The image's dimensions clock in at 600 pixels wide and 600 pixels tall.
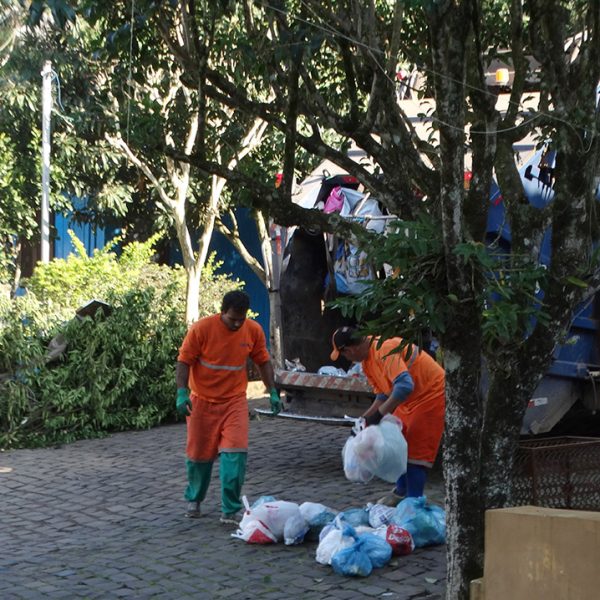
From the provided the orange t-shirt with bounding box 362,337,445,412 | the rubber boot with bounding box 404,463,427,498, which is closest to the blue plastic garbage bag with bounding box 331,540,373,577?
the rubber boot with bounding box 404,463,427,498

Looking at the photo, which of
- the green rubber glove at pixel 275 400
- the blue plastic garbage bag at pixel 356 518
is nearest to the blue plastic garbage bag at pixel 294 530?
the blue plastic garbage bag at pixel 356 518

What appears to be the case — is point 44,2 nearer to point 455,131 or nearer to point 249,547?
point 455,131

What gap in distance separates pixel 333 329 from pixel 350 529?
154 inches

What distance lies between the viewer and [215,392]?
7523 millimetres

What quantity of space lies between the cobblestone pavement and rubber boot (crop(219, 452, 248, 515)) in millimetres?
164

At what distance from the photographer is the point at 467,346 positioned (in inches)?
199

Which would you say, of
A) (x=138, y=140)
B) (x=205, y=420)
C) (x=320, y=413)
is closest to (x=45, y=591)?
(x=205, y=420)

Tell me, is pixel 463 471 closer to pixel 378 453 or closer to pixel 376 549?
pixel 376 549

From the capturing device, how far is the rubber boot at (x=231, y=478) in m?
7.32

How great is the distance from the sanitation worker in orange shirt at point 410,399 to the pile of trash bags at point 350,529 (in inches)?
16.6

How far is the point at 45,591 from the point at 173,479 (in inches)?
119

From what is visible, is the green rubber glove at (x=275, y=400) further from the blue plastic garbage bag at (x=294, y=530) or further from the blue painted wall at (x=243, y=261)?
the blue painted wall at (x=243, y=261)

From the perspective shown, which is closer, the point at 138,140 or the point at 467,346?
the point at 467,346

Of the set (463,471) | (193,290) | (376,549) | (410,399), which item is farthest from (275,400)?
(193,290)
